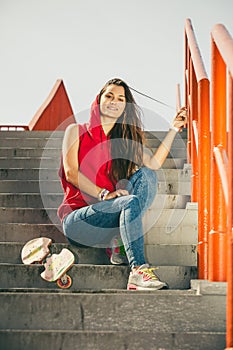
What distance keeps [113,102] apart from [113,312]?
1.42 m

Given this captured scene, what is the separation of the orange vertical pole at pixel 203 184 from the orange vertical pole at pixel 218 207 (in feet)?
0.88

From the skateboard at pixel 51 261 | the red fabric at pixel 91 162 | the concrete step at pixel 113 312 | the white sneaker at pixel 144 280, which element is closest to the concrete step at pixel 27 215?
the red fabric at pixel 91 162

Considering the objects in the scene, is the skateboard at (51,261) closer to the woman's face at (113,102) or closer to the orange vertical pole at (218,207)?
the orange vertical pole at (218,207)

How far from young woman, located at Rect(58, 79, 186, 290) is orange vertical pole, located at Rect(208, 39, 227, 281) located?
454 millimetres

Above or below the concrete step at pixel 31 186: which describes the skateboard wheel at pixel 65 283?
below

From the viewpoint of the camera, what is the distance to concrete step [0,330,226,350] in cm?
262

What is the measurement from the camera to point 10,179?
16.8 ft

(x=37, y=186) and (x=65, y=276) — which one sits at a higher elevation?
(x=37, y=186)

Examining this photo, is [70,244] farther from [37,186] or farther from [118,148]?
[37,186]

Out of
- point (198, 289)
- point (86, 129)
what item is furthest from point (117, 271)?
point (86, 129)

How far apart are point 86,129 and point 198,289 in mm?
1332

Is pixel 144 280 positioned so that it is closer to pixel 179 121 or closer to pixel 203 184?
pixel 203 184

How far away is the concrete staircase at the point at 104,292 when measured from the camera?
2645mm

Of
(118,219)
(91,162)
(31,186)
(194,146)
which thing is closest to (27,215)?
(91,162)
